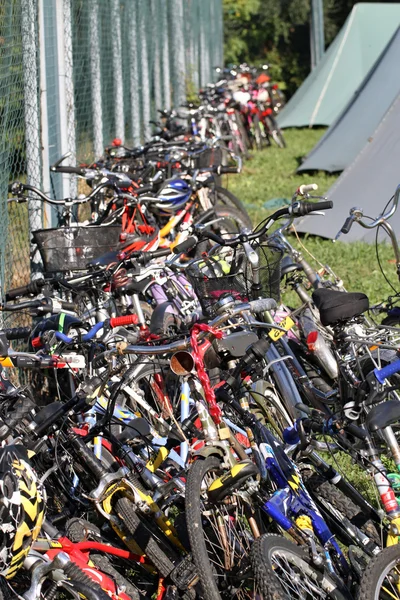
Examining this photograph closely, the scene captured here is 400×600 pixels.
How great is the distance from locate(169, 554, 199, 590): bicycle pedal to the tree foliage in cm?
2387

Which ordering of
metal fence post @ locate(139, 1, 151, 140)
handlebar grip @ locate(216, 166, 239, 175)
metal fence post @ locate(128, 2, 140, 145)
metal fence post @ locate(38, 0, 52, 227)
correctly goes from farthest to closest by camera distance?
metal fence post @ locate(139, 1, 151, 140), metal fence post @ locate(128, 2, 140, 145), handlebar grip @ locate(216, 166, 239, 175), metal fence post @ locate(38, 0, 52, 227)

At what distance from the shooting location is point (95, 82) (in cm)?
823

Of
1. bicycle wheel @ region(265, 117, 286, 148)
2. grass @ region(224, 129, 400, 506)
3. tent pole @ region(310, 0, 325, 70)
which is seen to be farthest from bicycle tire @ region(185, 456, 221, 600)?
tent pole @ region(310, 0, 325, 70)

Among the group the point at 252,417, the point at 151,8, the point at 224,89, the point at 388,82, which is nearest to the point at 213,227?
the point at 252,417

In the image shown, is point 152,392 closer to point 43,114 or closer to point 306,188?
point 306,188

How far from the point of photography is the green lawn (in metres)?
7.35

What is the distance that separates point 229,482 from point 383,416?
0.51 meters

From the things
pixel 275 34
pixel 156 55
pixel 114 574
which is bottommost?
pixel 114 574

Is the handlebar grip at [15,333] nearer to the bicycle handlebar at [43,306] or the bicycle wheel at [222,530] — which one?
the bicycle handlebar at [43,306]

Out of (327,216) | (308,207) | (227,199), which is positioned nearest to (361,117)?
(327,216)

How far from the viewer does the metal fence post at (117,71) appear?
950 centimetres

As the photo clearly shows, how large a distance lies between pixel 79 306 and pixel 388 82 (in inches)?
296

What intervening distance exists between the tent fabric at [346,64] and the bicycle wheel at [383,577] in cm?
1521

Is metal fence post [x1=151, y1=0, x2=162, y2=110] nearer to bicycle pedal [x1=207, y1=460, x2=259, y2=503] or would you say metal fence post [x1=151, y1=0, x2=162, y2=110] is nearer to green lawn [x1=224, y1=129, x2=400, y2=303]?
green lawn [x1=224, y1=129, x2=400, y2=303]
